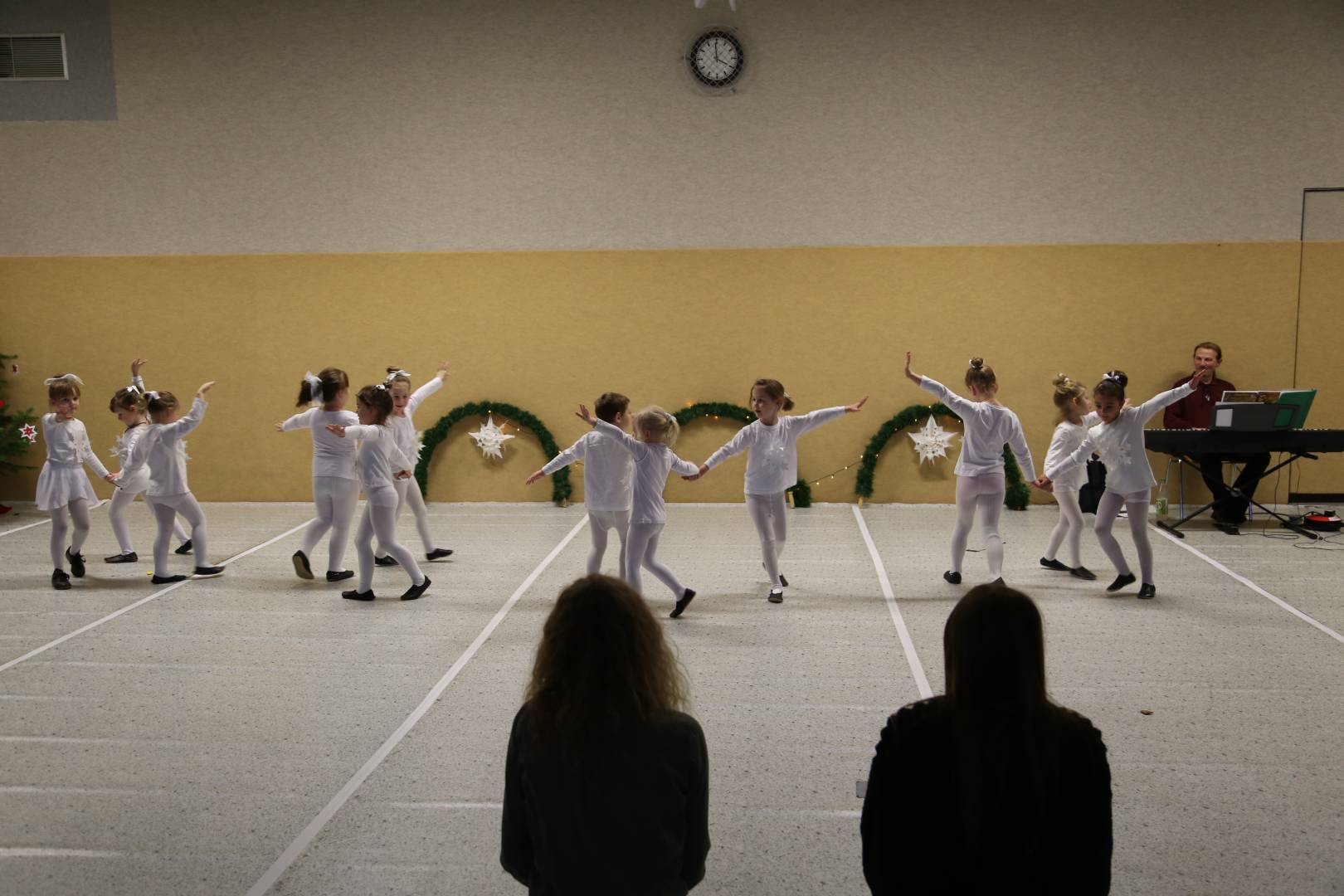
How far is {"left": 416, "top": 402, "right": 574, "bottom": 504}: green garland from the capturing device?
33.8 feet

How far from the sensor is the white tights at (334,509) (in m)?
7.32

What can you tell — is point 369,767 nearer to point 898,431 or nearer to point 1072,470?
point 1072,470

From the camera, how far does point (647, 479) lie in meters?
6.47

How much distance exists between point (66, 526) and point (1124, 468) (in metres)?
6.99

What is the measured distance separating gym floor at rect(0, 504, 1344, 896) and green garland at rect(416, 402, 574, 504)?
1.82 metres

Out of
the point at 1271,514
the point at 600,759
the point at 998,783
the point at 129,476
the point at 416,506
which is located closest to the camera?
the point at 998,783

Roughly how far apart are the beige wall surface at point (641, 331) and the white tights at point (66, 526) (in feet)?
9.71

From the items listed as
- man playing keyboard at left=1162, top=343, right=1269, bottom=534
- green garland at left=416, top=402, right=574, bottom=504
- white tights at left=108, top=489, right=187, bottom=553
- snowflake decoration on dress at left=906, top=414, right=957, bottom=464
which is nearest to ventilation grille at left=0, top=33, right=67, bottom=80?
white tights at left=108, top=489, right=187, bottom=553

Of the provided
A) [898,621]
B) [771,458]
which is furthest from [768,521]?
[898,621]

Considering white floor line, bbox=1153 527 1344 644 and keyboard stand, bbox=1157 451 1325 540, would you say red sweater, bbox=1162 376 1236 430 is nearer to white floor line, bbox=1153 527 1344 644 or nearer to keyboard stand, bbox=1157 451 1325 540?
keyboard stand, bbox=1157 451 1325 540

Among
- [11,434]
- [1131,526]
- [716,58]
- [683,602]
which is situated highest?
[716,58]

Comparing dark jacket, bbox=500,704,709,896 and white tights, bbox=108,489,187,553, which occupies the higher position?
dark jacket, bbox=500,704,709,896

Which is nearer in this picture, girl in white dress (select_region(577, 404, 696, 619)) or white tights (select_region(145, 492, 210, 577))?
girl in white dress (select_region(577, 404, 696, 619))

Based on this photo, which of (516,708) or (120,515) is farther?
(120,515)
